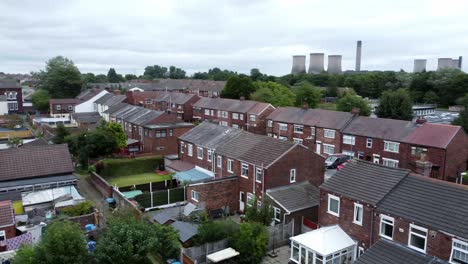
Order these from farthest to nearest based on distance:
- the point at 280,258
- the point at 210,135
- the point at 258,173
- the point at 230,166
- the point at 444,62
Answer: the point at 444,62, the point at 210,135, the point at 230,166, the point at 258,173, the point at 280,258

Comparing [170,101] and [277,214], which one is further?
[170,101]

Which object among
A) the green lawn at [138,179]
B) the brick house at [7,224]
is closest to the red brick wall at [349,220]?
the brick house at [7,224]

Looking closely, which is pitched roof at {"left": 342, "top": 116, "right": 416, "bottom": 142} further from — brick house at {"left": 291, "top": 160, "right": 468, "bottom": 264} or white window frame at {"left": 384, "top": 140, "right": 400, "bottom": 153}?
brick house at {"left": 291, "top": 160, "right": 468, "bottom": 264}

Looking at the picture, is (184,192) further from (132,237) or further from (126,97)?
(126,97)

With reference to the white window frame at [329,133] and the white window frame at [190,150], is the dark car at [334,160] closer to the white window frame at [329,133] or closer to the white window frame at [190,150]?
the white window frame at [329,133]

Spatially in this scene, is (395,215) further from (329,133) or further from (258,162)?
(329,133)

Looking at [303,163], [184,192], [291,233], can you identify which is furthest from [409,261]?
[184,192]

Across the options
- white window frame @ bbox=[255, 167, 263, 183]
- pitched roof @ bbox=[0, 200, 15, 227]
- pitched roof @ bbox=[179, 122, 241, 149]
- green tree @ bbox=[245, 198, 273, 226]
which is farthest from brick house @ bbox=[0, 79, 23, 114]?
green tree @ bbox=[245, 198, 273, 226]

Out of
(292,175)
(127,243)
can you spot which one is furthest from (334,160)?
(127,243)
